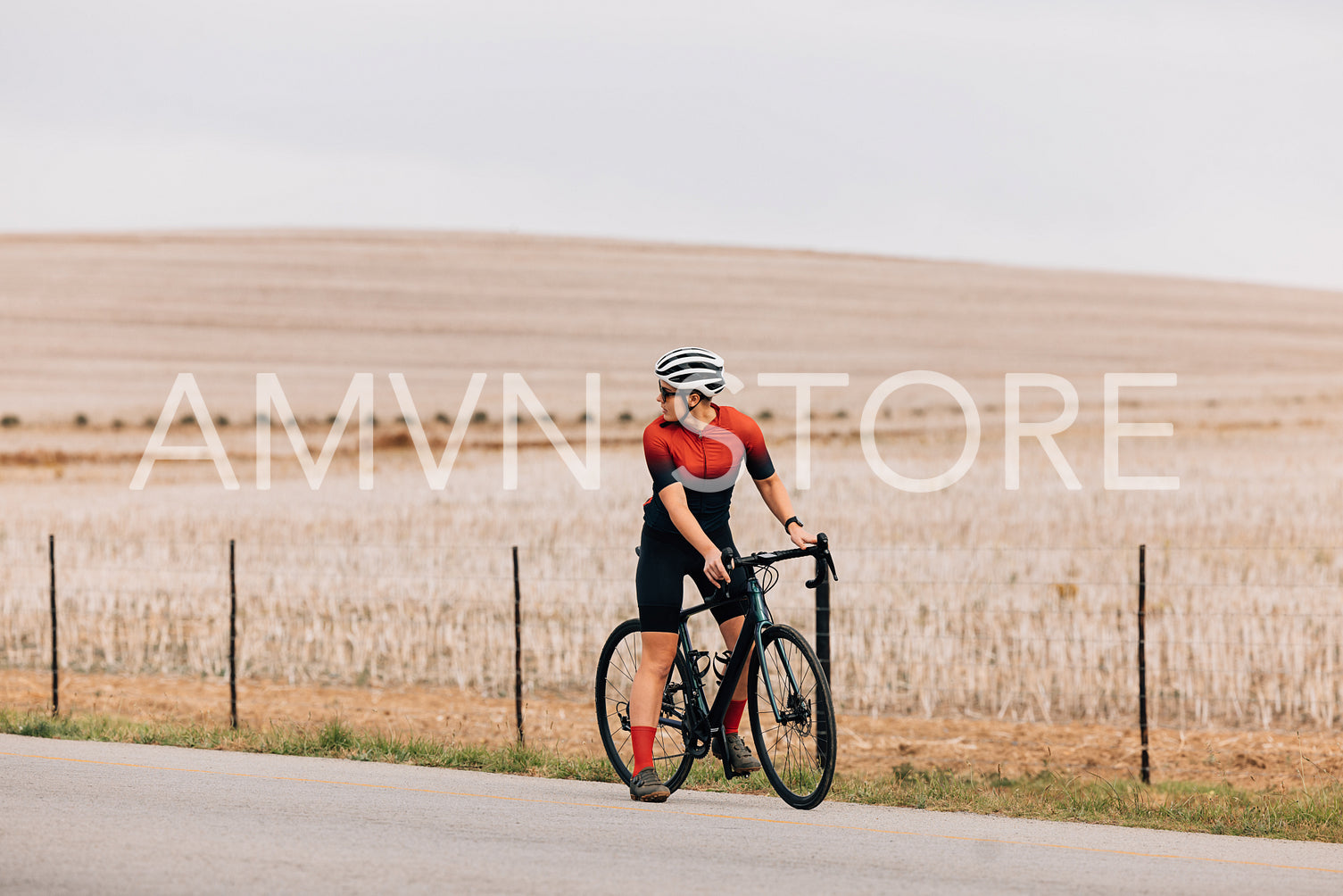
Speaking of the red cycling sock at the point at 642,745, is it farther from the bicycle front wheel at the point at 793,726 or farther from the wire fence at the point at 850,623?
the wire fence at the point at 850,623

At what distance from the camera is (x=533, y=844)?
7.08 m

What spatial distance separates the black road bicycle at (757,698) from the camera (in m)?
7.68

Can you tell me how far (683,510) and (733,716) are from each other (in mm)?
1135

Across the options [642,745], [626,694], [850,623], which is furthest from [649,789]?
[850,623]

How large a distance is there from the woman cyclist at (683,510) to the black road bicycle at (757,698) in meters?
0.10

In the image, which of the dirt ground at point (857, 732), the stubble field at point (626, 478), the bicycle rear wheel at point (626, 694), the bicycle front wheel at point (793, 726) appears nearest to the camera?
the bicycle front wheel at point (793, 726)

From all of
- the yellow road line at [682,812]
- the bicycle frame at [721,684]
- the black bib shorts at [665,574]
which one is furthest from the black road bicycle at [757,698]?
the yellow road line at [682,812]

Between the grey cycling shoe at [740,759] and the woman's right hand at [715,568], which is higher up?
the woman's right hand at [715,568]

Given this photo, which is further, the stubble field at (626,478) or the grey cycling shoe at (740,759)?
the stubble field at (626,478)

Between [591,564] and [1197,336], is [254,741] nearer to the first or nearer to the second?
[591,564]

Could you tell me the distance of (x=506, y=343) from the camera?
53.5 meters

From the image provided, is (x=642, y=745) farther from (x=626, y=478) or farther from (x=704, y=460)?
(x=626, y=478)

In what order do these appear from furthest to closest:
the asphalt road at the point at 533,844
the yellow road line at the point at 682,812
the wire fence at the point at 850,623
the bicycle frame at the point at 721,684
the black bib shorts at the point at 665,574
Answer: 1. the wire fence at the point at 850,623
2. the black bib shorts at the point at 665,574
3. the bicycle frame at the point at 721,684
4. the yellow road line at the point at 682,812
5. the asphalt road at the point at 533,844

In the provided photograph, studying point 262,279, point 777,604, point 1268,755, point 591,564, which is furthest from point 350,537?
point 262,279
